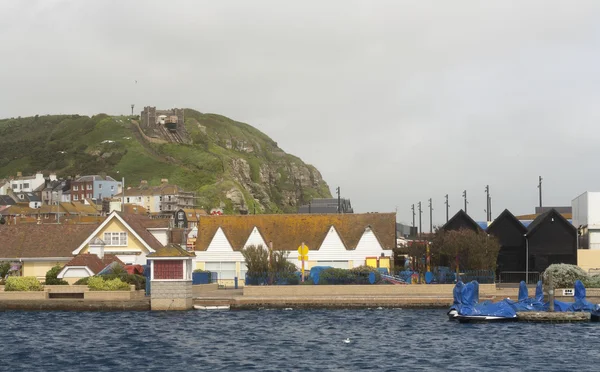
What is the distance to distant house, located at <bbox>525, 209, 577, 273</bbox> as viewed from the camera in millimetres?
86750

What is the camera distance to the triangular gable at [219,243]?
9175 cm

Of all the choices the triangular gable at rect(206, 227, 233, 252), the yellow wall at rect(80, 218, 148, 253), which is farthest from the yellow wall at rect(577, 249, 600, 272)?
the yellow wall at rect(80, 218, 148, 253)

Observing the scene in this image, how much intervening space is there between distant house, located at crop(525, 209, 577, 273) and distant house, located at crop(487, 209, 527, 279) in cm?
77

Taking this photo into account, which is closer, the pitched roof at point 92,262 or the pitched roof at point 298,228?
the pitched roof at point 92,262

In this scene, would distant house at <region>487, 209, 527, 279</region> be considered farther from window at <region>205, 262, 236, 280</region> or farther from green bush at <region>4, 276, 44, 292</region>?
green bush at <region>4, 276, 44, 292</region>

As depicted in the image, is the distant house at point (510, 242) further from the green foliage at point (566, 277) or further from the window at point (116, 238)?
the window at point (116, 238)

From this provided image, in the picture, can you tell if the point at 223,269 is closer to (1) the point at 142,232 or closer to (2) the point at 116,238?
(1) the point at 142,232

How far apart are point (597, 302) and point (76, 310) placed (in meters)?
39.7

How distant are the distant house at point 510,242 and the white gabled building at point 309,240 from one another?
10985 millimetres

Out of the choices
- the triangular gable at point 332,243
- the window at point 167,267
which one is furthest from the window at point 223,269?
the window at point 167,267

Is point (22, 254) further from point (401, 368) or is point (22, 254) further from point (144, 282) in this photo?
point (401, 368)

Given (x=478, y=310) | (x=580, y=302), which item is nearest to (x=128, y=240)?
(x=478, y=310)

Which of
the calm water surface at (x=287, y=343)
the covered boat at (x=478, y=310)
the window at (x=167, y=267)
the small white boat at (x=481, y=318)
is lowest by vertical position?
the calm water surface at (x=287, y=343)

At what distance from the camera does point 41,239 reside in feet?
285
